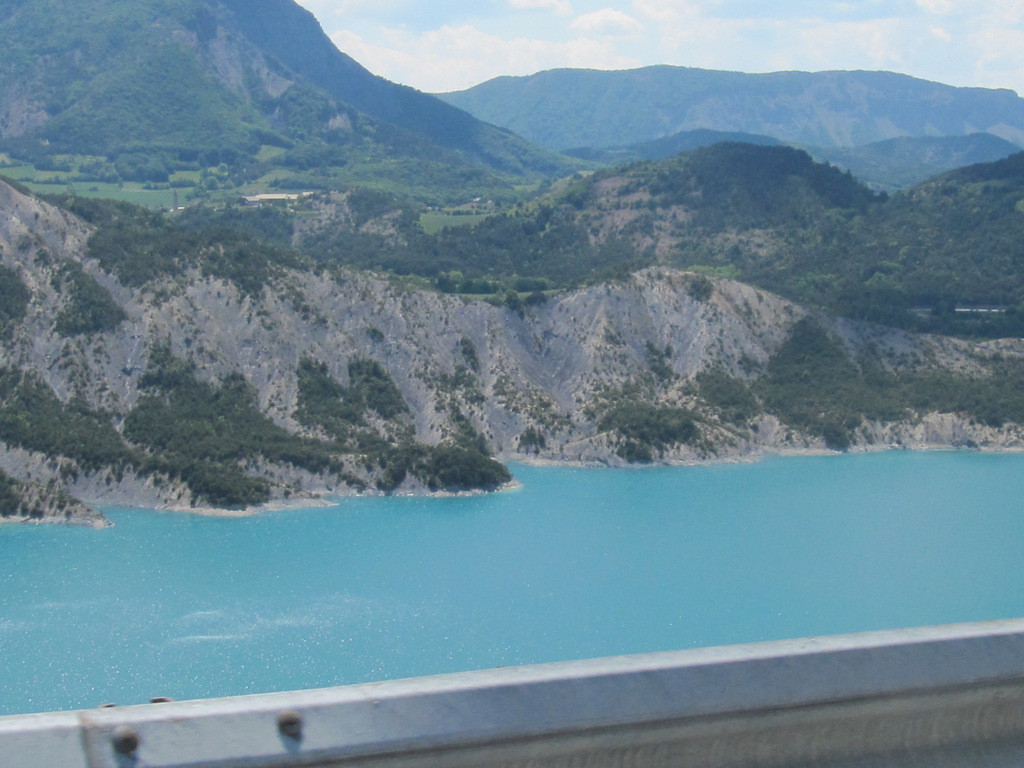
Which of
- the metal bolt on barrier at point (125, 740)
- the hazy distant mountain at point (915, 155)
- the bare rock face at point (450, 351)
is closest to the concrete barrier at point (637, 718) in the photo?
the metal bolt on barrier at point (125, 740)

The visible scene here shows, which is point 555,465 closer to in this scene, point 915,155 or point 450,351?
point 450,351

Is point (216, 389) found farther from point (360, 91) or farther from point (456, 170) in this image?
point (360, 91)

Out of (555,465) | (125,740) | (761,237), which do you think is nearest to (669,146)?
(761,237)

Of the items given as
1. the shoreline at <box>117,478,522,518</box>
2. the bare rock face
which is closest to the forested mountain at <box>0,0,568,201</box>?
the bare rock face

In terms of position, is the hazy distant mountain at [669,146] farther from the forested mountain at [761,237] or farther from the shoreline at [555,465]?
the shoreline at [555,465]

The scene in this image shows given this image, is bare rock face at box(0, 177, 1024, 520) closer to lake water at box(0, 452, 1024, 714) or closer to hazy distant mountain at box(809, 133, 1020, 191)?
lake water at box(0, 452, 1024, 714)

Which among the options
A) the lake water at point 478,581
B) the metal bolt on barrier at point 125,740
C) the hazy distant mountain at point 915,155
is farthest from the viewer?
the hazy distant mountain at point 915,155
